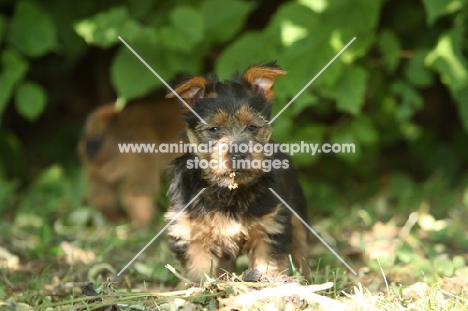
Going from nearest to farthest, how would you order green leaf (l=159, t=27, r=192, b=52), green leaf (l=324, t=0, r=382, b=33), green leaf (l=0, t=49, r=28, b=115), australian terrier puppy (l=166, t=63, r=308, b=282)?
australian terrier puppy (l=166, t=63, r=308, b=282)
green leaf (l=324, t=0, r=382, b=33)
green leaf (l=159, t=27, r=192, b=52)
green leaf (l=0, t=49, r=28, b=115)

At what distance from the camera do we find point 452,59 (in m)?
5.62

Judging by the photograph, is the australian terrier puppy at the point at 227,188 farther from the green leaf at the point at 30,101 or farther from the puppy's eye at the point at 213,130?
Answer: the green leaf at the point at 30,101

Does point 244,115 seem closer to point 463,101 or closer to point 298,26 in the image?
point 298,26

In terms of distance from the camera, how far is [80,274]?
4566 millimetres

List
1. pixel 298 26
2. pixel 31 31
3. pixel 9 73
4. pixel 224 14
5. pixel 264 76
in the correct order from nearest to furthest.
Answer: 1. pixel 264 76
2. pixel 298 26
3. pixel 224 14
4. pixel 9 73
5. pixel 31 31

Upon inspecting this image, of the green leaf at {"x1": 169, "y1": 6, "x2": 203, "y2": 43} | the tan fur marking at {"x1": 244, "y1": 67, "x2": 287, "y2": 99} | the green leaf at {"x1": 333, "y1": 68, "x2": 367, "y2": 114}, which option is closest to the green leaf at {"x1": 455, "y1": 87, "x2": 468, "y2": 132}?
the green leaf at {"x1": 333, "y1": 68, "x2": 367, "y2": 114}

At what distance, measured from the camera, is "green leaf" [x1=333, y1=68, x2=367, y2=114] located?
5.54 metres

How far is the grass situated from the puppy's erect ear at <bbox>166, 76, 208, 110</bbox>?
40.5 inches

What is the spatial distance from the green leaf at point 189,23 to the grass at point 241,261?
171cm

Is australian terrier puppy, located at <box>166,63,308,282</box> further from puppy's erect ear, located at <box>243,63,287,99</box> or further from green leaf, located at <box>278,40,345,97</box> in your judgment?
green leaf, located at <box>278,40,345,97</box>

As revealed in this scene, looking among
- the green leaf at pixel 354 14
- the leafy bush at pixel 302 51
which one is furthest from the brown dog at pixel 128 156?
the green leaf at pixel 354 14

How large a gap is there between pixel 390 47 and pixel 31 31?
3303 mm

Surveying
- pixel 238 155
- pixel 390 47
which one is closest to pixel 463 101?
pixel 390 47

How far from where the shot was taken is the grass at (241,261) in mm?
3365
